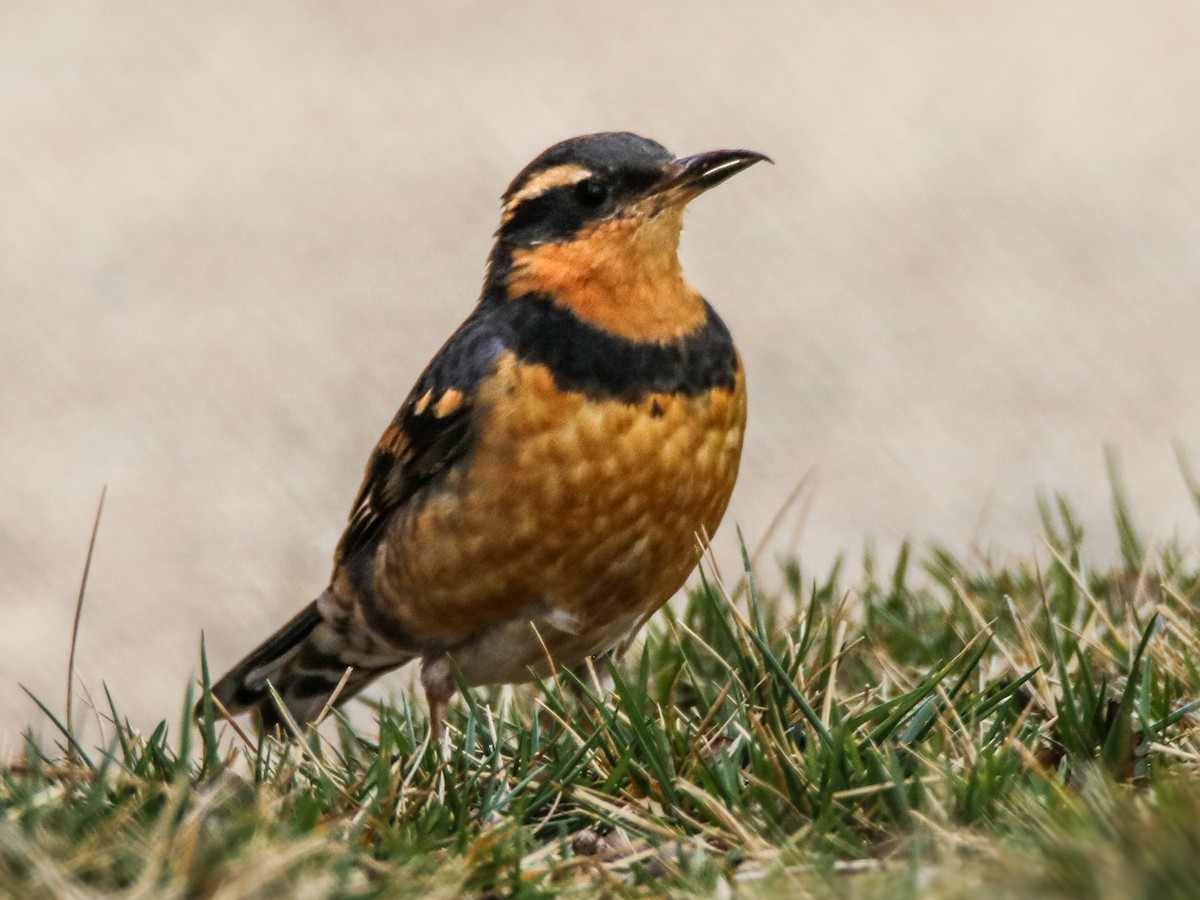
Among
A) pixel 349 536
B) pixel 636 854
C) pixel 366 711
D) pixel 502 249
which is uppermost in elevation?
pixel 502 249

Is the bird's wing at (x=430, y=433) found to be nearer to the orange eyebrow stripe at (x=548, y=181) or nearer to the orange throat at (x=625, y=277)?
the orange throat at (x=625, y=277)

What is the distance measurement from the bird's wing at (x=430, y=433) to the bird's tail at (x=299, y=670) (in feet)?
0.95

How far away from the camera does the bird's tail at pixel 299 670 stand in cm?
559

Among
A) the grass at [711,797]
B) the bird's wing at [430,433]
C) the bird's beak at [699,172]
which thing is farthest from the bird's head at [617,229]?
the grass at [711,797]

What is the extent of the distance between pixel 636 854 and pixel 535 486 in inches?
58.3

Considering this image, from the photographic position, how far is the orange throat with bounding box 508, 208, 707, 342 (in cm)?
490

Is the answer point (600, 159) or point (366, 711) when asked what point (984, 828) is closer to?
point (600, 159)

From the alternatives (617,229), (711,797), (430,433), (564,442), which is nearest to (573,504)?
(564,442)

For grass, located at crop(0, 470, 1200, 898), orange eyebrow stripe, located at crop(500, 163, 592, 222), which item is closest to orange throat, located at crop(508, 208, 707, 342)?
orange eyebrow stripe, located at crop(500, 163, 592, 222)

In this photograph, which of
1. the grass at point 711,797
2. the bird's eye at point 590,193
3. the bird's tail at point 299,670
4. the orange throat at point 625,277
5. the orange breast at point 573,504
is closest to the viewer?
the grass at point 711,797

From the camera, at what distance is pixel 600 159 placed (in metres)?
5.01

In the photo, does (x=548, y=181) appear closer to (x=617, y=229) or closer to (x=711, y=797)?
(x=617, y=229)

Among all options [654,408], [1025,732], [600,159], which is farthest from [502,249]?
[1025,732]

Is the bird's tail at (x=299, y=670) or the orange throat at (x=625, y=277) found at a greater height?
the orange throat at (x=625, y=277)
